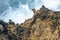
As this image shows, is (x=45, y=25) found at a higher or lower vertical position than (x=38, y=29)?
higher

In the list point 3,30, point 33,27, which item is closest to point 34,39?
point 33,27

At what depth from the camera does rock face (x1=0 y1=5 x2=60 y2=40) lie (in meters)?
28.7

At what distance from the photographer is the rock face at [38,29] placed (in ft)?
94.3

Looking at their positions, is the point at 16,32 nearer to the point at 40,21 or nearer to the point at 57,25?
the point at 40,21

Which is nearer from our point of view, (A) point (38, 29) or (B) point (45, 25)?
(A) point (38, 29)

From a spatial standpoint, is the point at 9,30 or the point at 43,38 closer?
the point at 43,38

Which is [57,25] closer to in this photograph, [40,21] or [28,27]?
[40,21]

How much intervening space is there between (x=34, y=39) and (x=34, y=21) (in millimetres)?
2564

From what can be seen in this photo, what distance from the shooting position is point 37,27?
97.9ft

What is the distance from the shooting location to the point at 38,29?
2966 centimetres

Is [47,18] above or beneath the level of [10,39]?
above

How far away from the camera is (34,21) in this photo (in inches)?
1249

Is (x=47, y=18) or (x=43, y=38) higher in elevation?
(x=47, y=18)

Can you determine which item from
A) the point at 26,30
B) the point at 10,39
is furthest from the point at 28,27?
the point at 10,39
